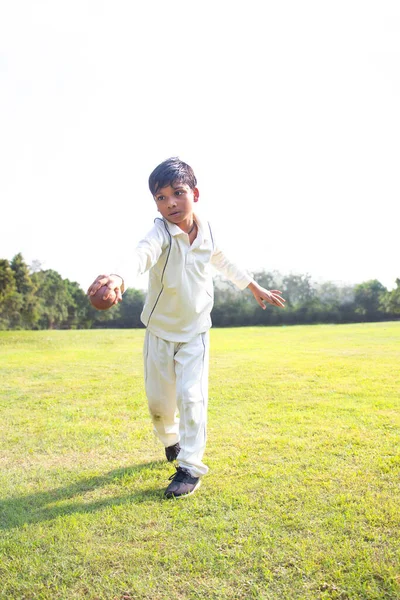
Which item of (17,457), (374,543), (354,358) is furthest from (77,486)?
(354,358)

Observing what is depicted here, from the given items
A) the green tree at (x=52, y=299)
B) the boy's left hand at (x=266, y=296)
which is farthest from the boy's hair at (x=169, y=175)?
the green tree at (x=52, y=299)

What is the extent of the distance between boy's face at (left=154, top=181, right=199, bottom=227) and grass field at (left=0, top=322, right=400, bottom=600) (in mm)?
1637

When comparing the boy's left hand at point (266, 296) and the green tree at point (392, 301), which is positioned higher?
the green tree at point (392, 301)

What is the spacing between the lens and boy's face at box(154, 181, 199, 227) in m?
3.29

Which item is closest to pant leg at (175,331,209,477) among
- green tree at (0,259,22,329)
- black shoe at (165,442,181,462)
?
black shoe at (165,442,181,462)

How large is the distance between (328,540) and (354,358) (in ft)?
27.0

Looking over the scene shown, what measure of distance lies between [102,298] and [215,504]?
4.35 feet

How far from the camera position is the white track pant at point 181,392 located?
3242 mm

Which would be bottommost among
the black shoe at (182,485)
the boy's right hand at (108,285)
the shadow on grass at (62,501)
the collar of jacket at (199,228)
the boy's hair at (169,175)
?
the shadow on grass at (62,501)

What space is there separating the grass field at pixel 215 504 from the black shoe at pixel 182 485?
2.7 inches

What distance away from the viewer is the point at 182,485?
3039 millimetres

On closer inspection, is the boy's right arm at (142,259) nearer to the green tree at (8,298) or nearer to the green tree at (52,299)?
the green tree at (8,298)


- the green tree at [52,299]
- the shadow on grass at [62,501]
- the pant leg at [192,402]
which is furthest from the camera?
the green tree at [52,299]

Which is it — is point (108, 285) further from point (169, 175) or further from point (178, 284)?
point (169, 175)
